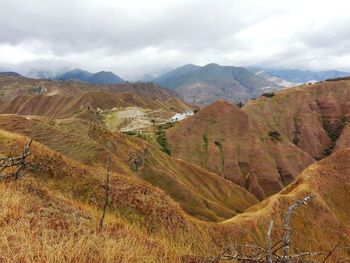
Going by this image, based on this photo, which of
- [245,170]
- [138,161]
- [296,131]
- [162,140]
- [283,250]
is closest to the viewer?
[283,250]

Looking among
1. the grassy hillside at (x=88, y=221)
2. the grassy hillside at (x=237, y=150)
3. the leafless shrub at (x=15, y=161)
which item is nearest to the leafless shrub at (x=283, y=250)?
the grassy hillside at (x=88, y=221)

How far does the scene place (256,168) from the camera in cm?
14438

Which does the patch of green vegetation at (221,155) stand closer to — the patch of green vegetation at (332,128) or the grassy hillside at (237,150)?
the grassy hillside at (237,150)

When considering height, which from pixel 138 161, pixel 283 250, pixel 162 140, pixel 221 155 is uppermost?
pixel 283 250

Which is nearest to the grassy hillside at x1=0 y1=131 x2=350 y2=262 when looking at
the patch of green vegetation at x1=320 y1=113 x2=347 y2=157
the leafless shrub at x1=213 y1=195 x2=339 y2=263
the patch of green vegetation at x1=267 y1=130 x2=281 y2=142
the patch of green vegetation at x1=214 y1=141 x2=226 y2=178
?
the leafless shrub at x1=213 y1=195 x2=339 y2=263

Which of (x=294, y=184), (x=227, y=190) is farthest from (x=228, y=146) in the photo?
(x=294, y=184)

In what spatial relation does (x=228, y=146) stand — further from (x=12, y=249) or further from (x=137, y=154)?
(x=12, y=249)

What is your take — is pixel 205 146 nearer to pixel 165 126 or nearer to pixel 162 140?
pixel 162 140

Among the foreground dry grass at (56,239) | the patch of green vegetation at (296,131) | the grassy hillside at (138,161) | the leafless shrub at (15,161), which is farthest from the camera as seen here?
the patch of green vegetation at (296,131)

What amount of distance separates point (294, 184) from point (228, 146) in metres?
77.4

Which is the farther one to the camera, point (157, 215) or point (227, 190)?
point (227, 190)

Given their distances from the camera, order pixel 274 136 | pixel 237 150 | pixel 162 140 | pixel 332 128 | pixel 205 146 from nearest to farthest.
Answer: pixel 162 140, pixel 205 146, pixel 237 150, pixel 274 136, pixel 332 128

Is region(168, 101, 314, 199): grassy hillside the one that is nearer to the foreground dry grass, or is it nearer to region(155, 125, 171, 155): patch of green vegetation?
region(155, 125, 171, 155): patch of green vegetation

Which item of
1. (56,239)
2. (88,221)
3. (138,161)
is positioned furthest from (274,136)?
(56,239)
